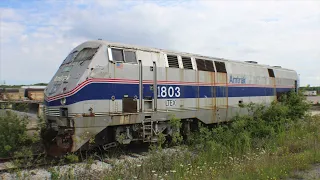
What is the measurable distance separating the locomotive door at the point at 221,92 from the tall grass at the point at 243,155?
5.03ft

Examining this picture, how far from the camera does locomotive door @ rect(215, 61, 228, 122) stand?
13.3m

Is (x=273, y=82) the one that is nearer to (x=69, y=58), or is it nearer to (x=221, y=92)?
(x=221, y=92)

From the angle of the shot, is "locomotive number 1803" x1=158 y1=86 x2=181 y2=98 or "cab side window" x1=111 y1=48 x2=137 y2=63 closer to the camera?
"cab side window" x1=111 y1=48 x2=137 y2=63

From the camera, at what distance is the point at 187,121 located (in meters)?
11.8

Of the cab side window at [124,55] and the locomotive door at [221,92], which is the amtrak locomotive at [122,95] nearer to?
the cab side window at [124,55]

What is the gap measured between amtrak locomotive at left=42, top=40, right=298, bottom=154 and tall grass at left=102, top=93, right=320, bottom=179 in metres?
1.52

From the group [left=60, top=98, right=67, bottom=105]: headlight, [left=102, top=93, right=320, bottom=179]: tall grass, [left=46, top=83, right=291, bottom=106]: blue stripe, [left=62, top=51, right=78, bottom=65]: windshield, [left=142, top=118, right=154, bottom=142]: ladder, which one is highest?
[left=62, top=51, right=78, bottom=65]: windshield

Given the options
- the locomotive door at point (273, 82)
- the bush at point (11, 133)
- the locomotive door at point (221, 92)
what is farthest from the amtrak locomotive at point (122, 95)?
the locomotive door at point (273, 82)

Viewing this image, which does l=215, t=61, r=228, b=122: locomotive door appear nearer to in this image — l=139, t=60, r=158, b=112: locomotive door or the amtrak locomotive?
the amtrak locomotive

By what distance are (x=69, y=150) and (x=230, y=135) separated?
208 inches

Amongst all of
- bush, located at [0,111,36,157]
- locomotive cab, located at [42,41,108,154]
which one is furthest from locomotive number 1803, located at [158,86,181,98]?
bush, located at [0,111,36,157]

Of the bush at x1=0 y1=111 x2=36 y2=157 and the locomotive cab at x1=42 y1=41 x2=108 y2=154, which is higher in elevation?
the locomotive cab at x1=42 y1=41 x2=108 y2=154

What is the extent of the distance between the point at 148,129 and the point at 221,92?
16.2 ft

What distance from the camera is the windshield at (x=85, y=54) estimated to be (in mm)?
9211
